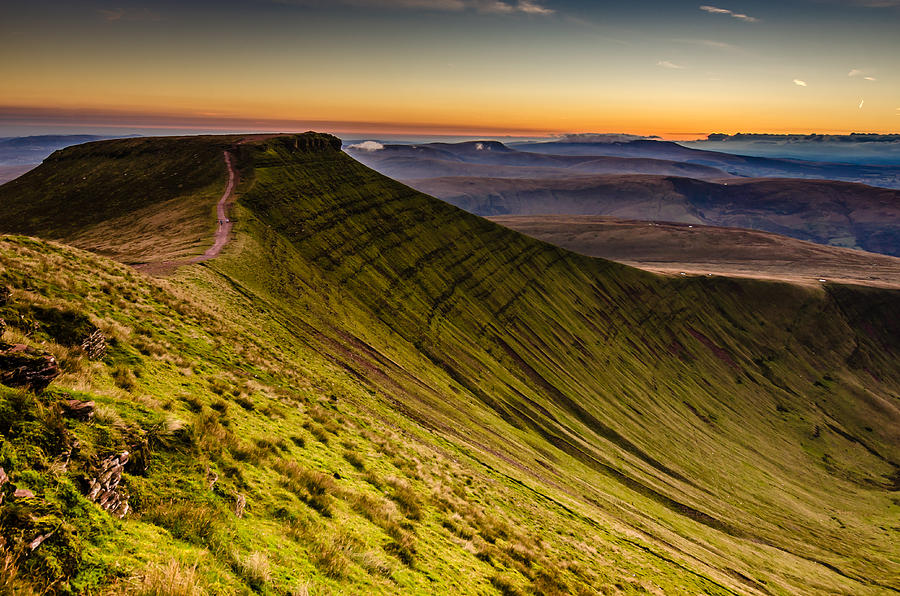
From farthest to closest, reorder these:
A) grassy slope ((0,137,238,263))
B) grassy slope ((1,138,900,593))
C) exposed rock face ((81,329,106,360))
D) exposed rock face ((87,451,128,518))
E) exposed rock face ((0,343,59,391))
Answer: grassy slope ((0,137,238,263)) → grassy slope ((1,138,900,593)) → exposed rock face ((81,329,106,360)) → exposed rock face ((0,343,59,391)) → exposed rock face ((87,451,128,518))

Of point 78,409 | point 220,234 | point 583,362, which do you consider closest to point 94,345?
point 78,409

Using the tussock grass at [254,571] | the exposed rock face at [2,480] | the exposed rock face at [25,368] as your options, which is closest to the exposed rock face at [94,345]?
the exposed rock face at [25,368]

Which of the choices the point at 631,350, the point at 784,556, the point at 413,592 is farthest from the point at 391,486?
the point at 631,350

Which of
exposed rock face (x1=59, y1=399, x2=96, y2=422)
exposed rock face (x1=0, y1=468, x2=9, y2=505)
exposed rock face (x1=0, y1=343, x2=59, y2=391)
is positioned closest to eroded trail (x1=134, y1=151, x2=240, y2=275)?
exposed rock face (x1=0, y1=343, x2=59, y2=391)

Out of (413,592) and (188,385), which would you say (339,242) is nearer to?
(188,385)

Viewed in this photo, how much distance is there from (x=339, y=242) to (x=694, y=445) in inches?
3590

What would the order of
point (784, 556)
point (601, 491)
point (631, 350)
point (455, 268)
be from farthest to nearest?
1. point (631, 350)
2. point (455, 268)
3. point (784, 556)
4. point (601, 491)

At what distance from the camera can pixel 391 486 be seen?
18.1 metres

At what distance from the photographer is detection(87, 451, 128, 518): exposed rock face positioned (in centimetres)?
796

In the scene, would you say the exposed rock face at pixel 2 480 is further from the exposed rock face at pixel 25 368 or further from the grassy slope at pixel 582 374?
the grassy slope at pixel 582 374

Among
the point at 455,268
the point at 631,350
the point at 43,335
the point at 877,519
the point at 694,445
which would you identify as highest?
the point at 43,335

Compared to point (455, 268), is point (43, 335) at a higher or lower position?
higher

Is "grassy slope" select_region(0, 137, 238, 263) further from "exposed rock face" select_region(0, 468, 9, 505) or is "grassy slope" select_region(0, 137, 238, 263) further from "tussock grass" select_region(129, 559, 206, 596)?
"tussock grass" select_region(129, 559, 206, 596)

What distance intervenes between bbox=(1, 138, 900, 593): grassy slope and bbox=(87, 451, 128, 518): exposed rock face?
8.18 m
